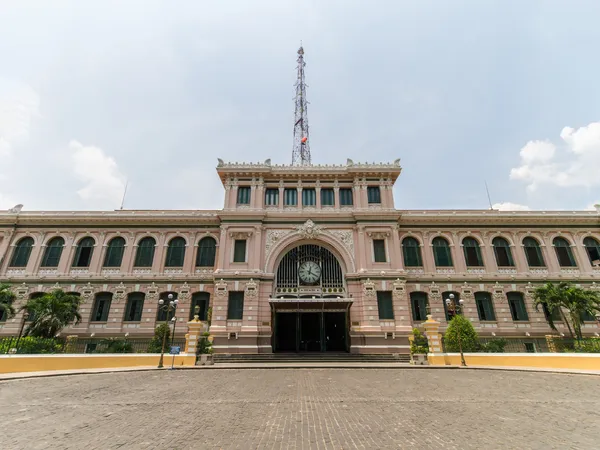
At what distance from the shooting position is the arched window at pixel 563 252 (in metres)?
27.3

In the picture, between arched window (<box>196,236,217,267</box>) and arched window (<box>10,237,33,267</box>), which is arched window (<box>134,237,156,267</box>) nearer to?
arched window (<box>196,236,217,267</box>)

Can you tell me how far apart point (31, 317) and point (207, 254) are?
14748 mm

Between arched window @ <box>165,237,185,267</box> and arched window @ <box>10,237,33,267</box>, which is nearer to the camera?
A: arched window @ <box>10,237,33,267</box>

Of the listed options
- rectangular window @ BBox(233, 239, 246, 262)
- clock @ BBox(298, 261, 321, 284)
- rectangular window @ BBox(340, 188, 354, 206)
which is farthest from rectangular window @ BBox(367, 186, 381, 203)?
rectangular window @ BBox(233, 239, 246, 262)

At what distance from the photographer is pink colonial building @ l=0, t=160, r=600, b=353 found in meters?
24.5

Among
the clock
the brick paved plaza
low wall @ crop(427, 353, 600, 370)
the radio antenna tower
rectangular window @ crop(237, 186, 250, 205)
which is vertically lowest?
the brick paved plaza

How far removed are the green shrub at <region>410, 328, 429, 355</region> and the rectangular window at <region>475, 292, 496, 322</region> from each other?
7670 millimetres

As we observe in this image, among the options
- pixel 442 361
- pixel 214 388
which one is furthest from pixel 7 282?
pixel 442 361

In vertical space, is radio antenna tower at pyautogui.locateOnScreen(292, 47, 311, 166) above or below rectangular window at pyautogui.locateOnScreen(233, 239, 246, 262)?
above

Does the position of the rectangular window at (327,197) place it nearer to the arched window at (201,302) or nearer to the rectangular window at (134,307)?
the arched window at (201,302)

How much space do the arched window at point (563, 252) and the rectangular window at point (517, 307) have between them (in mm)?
5622

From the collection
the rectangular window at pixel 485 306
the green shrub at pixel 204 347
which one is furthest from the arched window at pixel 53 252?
the rectangular window at pixel 485 306

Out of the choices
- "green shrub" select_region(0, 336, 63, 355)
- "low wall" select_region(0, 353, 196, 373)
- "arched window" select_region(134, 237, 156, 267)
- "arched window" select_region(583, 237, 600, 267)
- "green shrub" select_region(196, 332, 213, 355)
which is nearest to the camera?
"low wall" select_region(0, 353, 196, 373)

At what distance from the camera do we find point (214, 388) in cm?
1095
